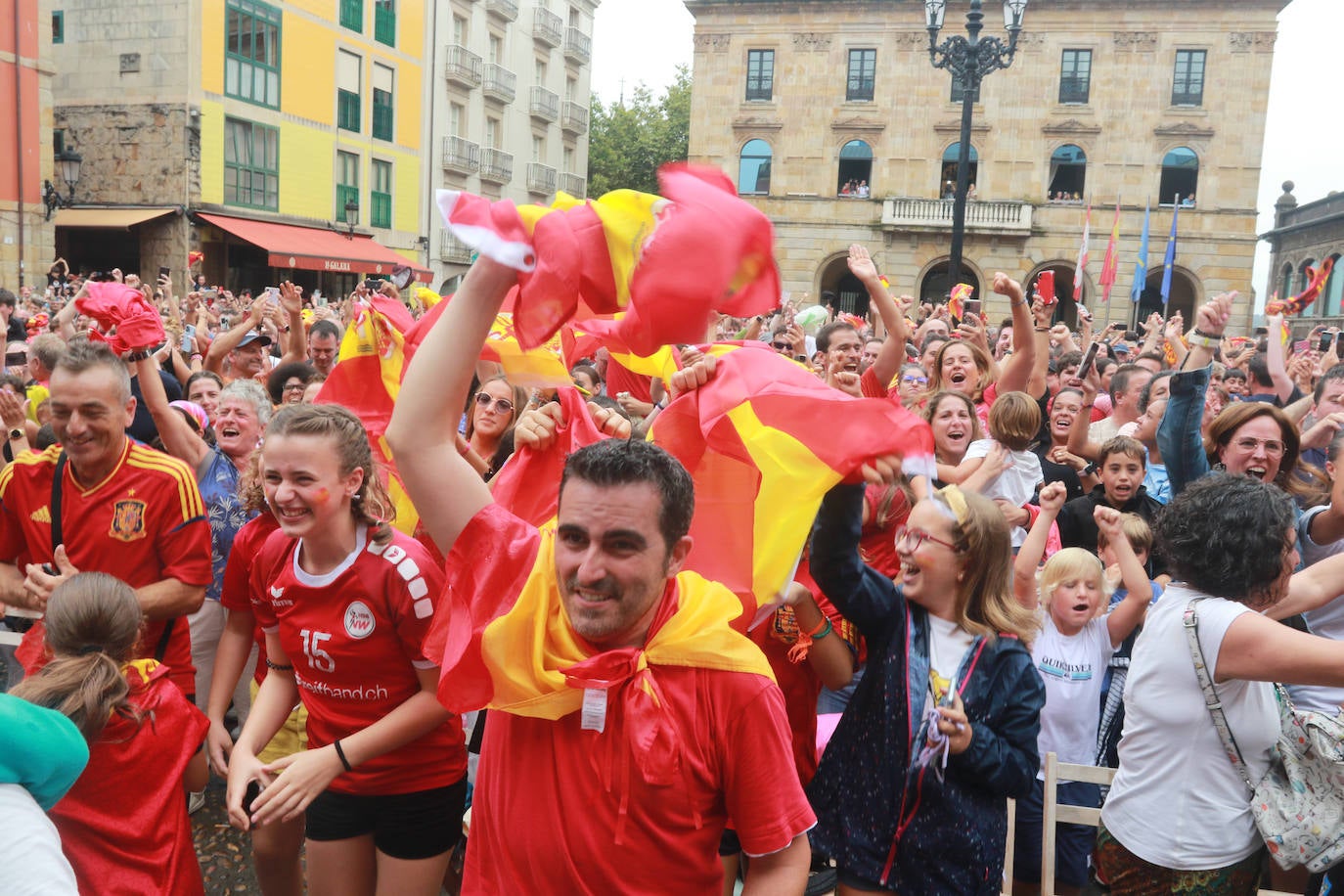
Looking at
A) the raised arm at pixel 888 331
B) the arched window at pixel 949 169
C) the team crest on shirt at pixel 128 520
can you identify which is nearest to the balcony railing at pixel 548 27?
the arched window at pixel 949 169

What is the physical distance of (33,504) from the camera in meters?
3.34

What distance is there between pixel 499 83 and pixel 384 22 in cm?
524

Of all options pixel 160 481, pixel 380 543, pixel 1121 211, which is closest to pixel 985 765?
pixel 380 543

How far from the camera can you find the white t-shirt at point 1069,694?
11.4 ft

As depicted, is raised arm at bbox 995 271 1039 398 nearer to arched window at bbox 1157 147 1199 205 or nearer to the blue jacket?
the blue jacket

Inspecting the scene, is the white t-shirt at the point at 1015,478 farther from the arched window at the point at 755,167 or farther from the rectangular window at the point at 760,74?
the rectangular window at the point at 760,74

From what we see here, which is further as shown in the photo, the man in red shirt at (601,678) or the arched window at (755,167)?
the arched window at (755,167)

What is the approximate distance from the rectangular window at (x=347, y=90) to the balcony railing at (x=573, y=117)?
35.2 feet

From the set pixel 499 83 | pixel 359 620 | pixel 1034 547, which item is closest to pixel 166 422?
pixel 359 620

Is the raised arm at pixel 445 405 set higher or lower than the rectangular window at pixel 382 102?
lower

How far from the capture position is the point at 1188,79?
29656 millimetres

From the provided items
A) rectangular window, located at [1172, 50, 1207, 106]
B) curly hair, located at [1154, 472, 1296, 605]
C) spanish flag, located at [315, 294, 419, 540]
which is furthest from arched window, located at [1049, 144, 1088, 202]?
curly hair, located at [1154, 472, 1296, 605]

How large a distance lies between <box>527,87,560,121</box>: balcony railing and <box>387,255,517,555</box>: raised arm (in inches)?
1369

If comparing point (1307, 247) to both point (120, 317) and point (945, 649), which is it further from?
point (120, 317)
